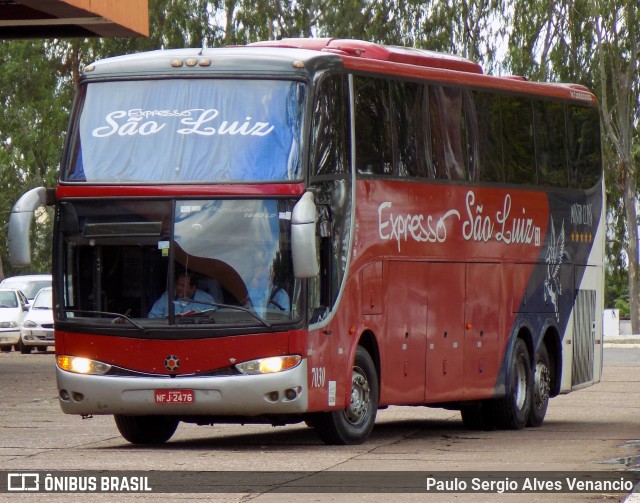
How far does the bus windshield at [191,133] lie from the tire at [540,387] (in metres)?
6.07

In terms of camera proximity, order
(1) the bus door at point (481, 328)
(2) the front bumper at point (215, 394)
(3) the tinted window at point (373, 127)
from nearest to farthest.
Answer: (2) the front bumper at point (215, 394), (3) the tinted window at point (373, 127), (1) the bus door at point (481, 328)

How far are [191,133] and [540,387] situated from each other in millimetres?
6775

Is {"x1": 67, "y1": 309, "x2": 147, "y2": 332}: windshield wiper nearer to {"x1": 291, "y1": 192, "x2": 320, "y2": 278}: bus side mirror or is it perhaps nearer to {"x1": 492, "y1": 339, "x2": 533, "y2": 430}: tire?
{"x1": 291, "y1": 192, "x2": 320, "y2": 278}: bus side mirror

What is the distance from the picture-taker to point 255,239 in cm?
1454

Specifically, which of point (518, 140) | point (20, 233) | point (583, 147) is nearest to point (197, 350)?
point (20, 233)

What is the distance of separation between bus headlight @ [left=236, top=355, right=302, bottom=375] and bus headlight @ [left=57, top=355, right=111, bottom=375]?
1.26 metres

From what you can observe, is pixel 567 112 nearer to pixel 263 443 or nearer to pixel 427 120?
pixel 427 120

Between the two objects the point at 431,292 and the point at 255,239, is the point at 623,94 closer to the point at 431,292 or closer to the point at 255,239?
the point at 431,292

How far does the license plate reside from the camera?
14492mm

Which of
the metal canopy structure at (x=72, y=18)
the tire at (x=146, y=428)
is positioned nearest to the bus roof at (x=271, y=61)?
the tire at (x=146, y=428)

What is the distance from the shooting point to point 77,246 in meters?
14.9

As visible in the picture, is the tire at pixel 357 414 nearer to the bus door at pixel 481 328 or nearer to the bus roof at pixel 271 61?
Result: the bus door at pixel 481 328

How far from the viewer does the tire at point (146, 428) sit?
15.9 meters

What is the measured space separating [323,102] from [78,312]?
9.50ft
